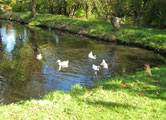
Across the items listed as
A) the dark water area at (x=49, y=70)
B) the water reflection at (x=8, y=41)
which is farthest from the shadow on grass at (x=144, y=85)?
the water reflection at (x=8, y=41)

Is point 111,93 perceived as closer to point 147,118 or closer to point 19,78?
point 147,118

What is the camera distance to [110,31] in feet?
78.3

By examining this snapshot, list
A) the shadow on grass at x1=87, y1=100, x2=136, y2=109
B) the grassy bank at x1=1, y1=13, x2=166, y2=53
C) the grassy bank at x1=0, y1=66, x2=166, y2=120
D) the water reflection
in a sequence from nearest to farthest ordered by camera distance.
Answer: the grassy bank at x1=0, y1=66, x2=166, y2=120 → the shadow on grass at x1=87, y1=100, x2=136, y2=109 → the water reflection → the grassy bank at x1=1, y1=13, x2=166, y2=53

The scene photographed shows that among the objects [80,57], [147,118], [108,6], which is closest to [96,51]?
[80,57]

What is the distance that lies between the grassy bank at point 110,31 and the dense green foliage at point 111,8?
120 inches

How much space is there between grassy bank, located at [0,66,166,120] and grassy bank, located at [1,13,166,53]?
432 inches

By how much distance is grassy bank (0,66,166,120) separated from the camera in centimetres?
561

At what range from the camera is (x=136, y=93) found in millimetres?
7316

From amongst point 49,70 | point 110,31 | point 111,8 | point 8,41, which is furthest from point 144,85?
point 111,8

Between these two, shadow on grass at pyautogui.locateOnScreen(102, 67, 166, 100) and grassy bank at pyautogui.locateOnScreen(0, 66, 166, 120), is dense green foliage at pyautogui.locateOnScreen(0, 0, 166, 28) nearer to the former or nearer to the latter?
shadow on grass at pyautogui.locateOnScreen(102, 67, 166, 100)

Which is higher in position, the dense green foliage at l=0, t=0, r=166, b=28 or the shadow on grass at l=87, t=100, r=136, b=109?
the dense green foliage at l=0, t=0, r=166, b=28

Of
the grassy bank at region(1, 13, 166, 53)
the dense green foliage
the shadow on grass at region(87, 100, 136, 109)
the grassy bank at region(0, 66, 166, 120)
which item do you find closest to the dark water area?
the grassy bank at region(0, 66, 166, 120)

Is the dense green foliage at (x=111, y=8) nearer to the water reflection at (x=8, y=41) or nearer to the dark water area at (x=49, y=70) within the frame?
the dark water area at (x=49, y=70)

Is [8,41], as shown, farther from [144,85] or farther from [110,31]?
[144,85]
